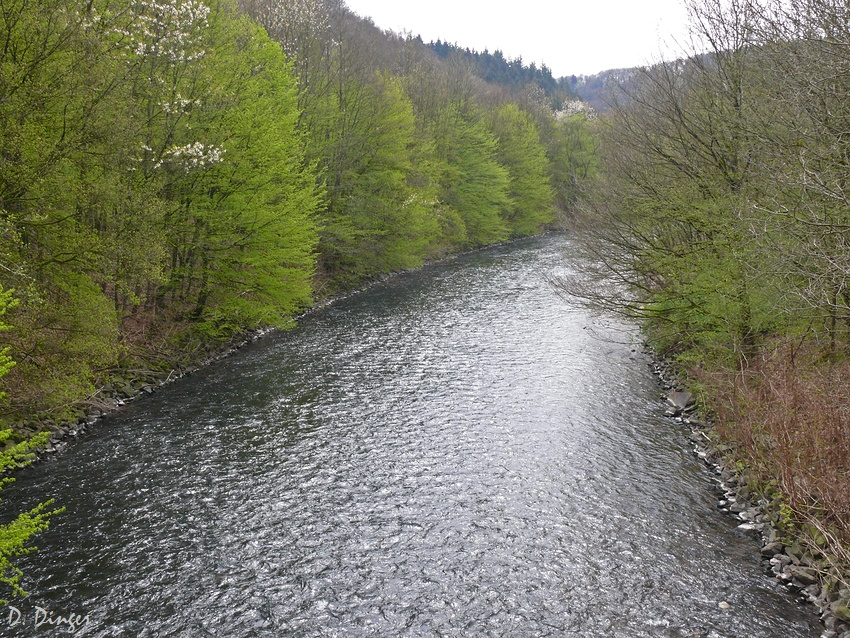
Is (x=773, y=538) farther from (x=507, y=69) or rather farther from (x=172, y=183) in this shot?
(x=507, y=69)

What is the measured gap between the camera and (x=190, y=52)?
735 inches

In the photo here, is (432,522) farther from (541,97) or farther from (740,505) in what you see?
(541,97)

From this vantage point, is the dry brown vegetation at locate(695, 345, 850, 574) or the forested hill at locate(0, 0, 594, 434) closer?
the dry brown vegetation at locate(695, 345, 850, 574)

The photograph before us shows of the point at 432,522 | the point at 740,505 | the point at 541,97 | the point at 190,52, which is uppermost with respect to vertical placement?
the point at 541,97

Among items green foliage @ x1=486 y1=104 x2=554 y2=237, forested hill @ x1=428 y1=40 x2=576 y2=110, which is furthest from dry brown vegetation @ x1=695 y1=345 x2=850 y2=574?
forested hill @ x1=428 y1=40 x2=576 y2=110

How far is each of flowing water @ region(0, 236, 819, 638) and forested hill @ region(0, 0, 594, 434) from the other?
2454 mm

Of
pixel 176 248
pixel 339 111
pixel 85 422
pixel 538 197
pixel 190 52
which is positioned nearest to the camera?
pixel 85 422

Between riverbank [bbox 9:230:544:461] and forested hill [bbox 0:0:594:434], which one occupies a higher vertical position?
forested hill [bbox 0:0:594:434]

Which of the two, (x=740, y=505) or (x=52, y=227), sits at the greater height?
(x=52, y=227)

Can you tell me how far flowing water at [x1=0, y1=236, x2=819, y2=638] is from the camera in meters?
8.05

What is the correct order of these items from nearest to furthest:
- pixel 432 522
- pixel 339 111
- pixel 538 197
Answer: pixel 432 522 < pixel 339 111 < pixel 538 197

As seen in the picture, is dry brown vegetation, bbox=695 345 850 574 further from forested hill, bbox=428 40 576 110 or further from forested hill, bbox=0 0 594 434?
forested hill, bbox=428 40 576 110

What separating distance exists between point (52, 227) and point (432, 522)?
10.6 m

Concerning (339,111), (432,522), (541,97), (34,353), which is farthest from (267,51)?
(541,97)
